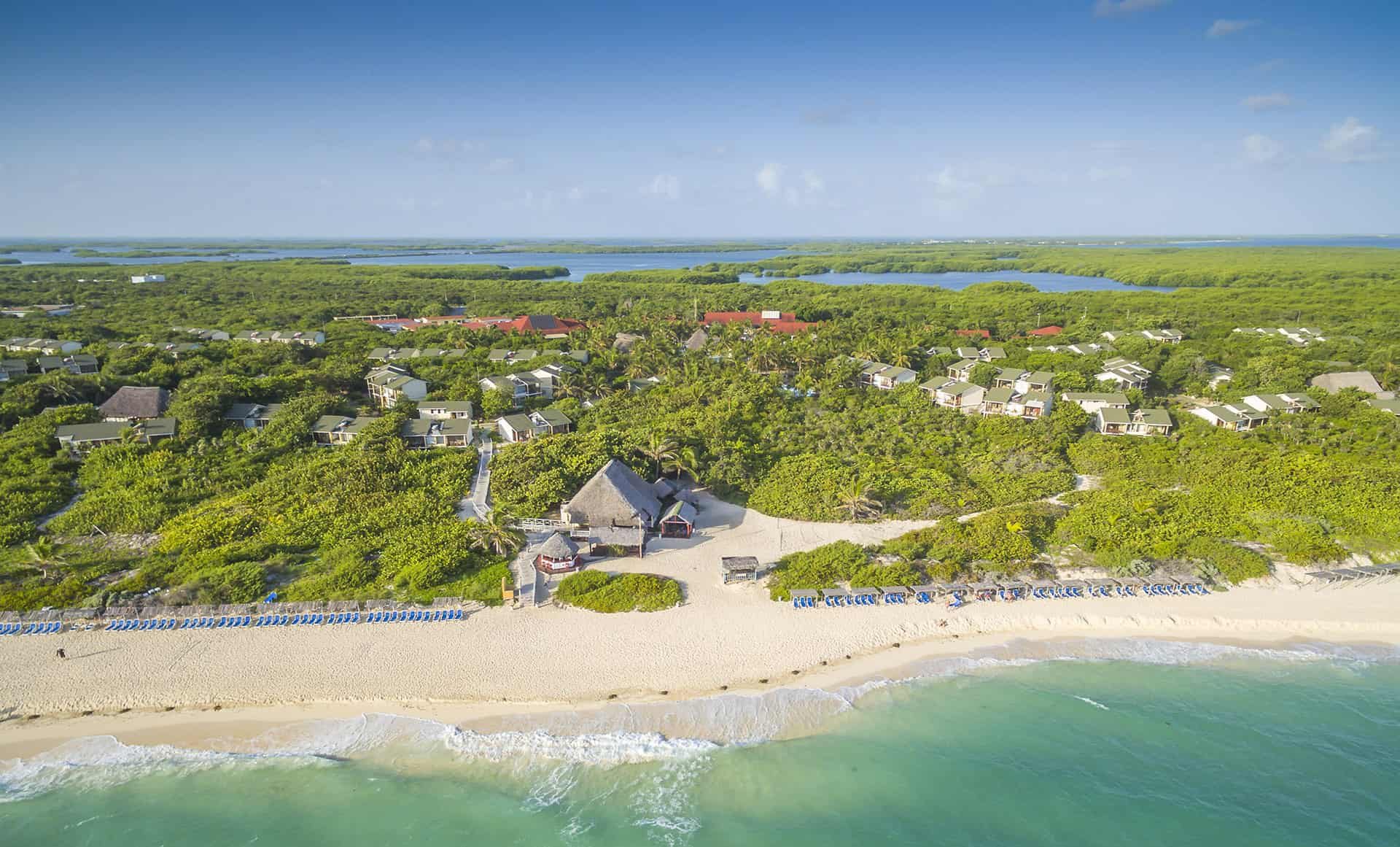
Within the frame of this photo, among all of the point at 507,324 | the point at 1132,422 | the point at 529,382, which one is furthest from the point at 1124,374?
the point at 507,324

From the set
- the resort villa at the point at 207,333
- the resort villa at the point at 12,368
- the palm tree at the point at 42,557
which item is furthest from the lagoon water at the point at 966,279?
the palm tree at the point at 42,557

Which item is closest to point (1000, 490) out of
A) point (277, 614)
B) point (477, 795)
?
point (477, 795)

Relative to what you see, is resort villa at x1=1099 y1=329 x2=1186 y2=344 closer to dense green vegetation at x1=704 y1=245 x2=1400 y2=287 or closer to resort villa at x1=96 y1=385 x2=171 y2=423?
dense green vegetation at x1=704 y1=245 x2=1400 y2=287

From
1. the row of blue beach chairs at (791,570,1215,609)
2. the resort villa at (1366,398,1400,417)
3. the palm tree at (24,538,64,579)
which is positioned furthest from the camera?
the resort villa at (1366,398,1400,417)

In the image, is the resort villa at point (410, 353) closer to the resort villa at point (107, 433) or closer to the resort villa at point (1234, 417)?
the resort villa at point (107, 433)

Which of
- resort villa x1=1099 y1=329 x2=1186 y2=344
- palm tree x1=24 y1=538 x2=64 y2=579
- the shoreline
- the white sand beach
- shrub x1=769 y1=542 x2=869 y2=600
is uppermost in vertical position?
resort villa x1=1099 y1=329 x2=1186 y2=344

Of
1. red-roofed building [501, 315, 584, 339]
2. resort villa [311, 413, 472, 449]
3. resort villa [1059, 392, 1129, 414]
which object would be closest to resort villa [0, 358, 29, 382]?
resort villa [311, 413, 472, 449]

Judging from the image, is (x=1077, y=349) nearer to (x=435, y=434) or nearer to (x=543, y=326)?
(x=435, y=434)
